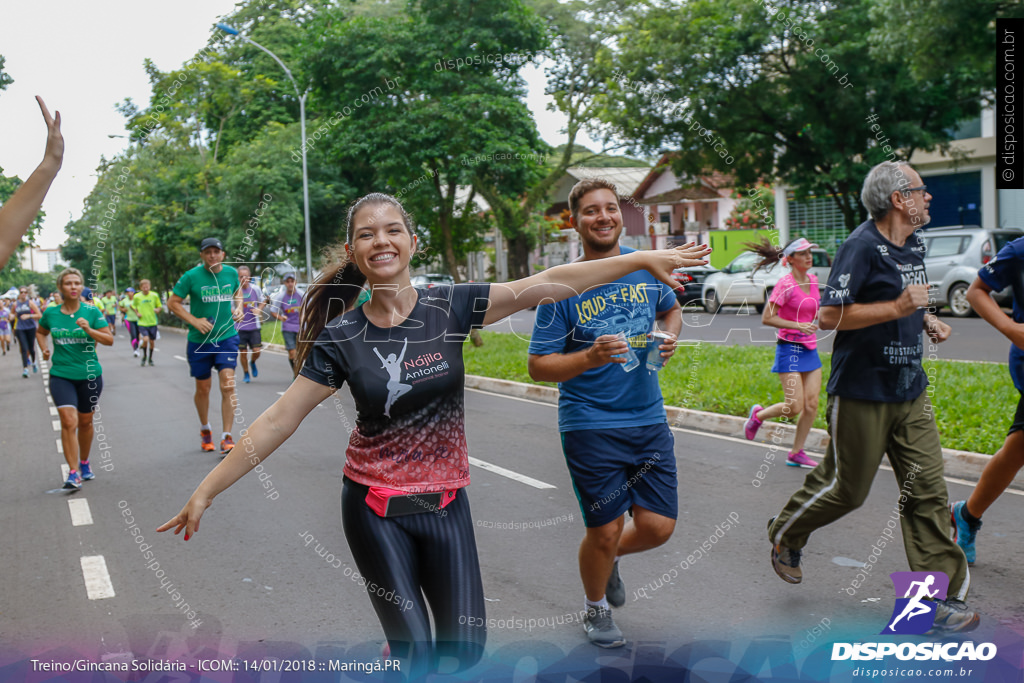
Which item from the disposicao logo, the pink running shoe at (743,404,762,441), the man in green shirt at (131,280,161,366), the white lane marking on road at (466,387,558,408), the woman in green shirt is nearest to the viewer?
the disposicao logo

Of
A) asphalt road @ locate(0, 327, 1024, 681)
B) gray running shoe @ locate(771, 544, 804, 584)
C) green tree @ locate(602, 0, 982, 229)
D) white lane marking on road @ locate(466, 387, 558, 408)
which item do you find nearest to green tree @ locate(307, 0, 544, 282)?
white lane marking on road @ locate(466, 387, 558, 408)

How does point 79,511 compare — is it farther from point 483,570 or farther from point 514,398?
point 514,398

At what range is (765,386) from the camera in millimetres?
9453

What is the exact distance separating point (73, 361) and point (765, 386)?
6.50m

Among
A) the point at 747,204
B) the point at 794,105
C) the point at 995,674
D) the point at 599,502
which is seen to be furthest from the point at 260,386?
the point at 747,204

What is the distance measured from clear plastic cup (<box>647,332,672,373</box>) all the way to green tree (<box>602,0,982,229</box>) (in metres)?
16.5

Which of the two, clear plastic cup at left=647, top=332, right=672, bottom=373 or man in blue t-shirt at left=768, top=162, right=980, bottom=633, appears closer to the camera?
clear plastic cup at left=647, top=332, right=672, bottom=373

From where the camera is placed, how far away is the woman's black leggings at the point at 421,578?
257cm

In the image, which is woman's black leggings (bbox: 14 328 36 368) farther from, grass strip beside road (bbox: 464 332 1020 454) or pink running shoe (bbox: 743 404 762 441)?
pink running shoe (bbox: 743 404 762 441)

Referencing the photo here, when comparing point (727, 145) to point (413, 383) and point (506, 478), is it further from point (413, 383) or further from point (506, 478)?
point (413, 383)

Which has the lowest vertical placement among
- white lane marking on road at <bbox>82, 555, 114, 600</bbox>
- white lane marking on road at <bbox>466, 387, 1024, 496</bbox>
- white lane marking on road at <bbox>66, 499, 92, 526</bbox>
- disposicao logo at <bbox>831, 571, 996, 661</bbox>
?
white lane marking on road at <bbox>466, 387, 1024, 496</bbox>

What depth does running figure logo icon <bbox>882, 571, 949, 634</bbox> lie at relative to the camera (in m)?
3.62

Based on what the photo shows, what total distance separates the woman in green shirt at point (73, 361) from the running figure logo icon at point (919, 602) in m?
5.78

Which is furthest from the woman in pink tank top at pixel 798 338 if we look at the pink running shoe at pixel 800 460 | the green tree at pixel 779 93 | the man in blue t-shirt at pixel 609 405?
the green tree at pixel 779 93
